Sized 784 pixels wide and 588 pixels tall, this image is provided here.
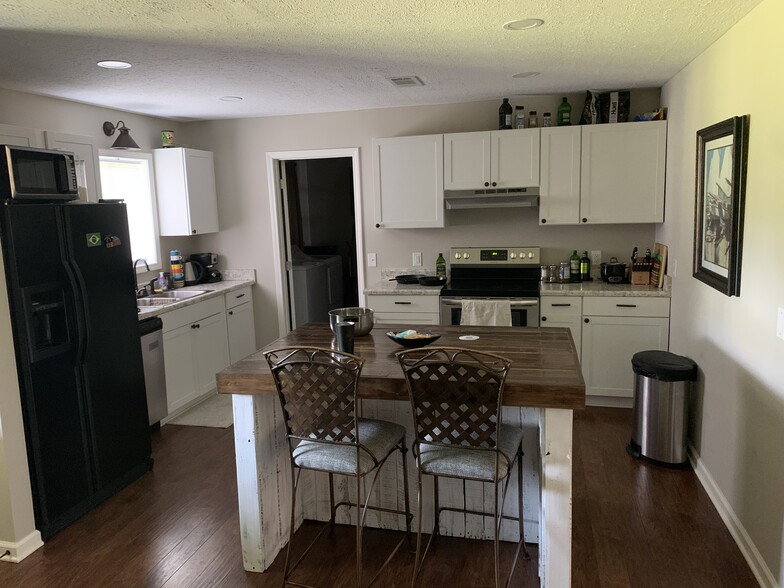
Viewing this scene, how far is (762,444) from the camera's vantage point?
244cm

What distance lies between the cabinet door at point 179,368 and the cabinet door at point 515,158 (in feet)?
8.81

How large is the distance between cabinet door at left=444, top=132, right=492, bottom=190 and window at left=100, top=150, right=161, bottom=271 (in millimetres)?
2497

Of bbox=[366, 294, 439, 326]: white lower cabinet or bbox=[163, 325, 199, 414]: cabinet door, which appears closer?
bbox=[163, 325, 199, 414]: cabinet door

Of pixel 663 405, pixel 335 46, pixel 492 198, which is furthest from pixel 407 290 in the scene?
pixel 335 46

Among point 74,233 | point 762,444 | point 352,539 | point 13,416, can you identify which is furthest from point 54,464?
point 762,444

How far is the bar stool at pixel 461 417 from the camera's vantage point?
2064 mm

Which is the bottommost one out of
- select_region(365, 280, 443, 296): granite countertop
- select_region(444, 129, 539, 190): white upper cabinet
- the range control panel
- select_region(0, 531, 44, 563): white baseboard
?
select_region(0, 531, 44, 563): white baseboard

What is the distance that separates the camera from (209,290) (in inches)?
197

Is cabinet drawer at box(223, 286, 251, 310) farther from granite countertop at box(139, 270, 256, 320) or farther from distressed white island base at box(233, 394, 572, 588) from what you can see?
distressed white island base at box(233, 394, 572, 588)

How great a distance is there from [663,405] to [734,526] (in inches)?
31.1

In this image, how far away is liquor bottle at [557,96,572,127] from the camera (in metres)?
4.57

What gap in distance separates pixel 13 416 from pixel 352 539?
1671mm

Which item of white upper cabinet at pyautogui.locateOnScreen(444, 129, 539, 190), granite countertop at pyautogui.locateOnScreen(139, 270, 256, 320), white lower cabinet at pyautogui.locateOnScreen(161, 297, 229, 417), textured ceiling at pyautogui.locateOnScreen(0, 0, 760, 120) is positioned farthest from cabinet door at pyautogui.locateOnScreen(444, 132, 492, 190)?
white lower cabinet at pyautogui.locateOnScreen(161, 297, 229, 417)

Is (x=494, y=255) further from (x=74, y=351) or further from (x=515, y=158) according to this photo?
(x=74, y=351)
